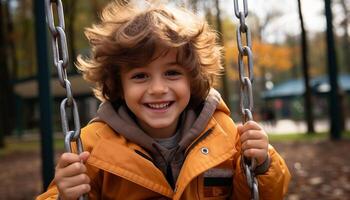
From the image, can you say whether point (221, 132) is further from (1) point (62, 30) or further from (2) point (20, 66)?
(2) point (20, 66)

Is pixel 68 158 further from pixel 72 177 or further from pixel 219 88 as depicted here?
pixel 219 88

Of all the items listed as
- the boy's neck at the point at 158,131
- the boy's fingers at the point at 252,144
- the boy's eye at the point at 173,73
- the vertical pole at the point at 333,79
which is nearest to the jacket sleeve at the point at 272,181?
the boy's fingers at the point at 252,144

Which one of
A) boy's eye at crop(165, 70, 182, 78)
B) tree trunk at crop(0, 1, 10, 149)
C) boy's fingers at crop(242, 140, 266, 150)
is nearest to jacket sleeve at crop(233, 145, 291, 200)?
boy's fingers at crop(242, 140, 266, 150)

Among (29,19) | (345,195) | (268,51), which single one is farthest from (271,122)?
(345,195)

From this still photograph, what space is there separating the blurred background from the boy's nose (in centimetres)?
32

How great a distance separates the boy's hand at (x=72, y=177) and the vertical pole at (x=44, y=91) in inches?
125

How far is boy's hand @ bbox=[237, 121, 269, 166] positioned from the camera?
162 cm

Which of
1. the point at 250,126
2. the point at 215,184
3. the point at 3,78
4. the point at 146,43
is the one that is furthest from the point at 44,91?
the point at 3,78

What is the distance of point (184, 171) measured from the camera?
1.71 m

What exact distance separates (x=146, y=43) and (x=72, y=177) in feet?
1.98

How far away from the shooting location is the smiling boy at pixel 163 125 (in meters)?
1.73

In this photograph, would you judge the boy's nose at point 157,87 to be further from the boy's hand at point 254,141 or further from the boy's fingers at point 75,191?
the boy's fingers at point 75,191

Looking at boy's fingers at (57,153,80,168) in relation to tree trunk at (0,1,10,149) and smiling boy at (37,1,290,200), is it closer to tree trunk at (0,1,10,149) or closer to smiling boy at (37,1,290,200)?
smiling boy at (37,1,290,200)

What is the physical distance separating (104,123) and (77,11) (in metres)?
17.0
